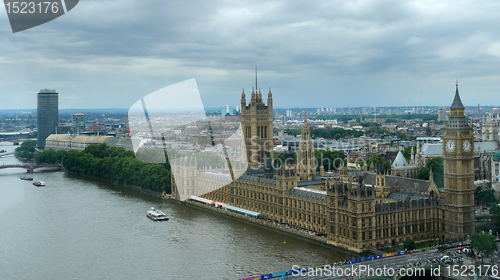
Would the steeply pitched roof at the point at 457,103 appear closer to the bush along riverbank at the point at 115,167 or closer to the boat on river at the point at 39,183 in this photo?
the bush along riverbank at the point at 115,167

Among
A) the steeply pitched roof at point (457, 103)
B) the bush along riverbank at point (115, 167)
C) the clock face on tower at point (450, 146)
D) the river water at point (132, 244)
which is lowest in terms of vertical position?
the river water at point (132, 244)

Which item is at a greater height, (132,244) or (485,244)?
(485,244)

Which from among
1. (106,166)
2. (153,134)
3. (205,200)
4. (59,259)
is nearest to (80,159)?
(106,166)

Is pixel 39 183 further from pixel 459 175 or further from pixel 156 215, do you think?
pixel 459 175

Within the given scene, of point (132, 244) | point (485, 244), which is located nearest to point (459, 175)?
point (485, 244)

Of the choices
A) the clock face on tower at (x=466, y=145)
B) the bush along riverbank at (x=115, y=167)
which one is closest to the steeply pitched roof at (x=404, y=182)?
the clock face on tower at (x=466, y=145)

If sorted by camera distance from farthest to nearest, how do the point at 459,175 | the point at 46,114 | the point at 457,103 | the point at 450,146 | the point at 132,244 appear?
the point at 46,114, the point at 132,244, the point at 457,103, the point at 450,146, the point at 459,175
